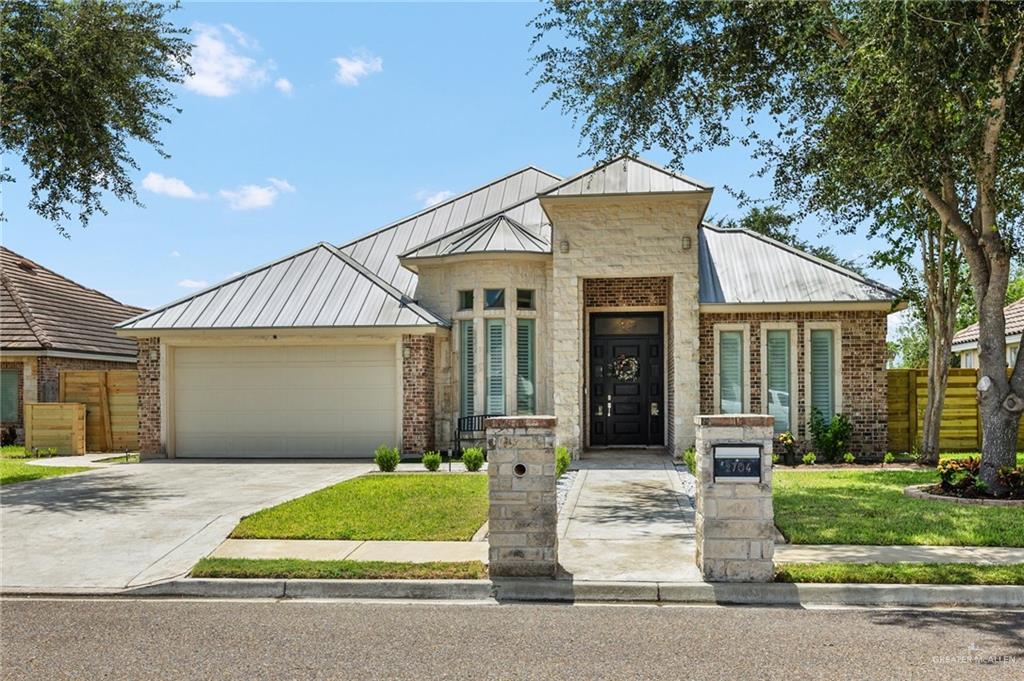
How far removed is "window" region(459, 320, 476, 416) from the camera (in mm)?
16984

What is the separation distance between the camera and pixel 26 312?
22.5 meters

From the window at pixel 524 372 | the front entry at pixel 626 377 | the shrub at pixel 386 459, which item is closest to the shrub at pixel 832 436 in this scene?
the front entry at pixel 626 377

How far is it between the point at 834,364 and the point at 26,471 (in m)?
15.5

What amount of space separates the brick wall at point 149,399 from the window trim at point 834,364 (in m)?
13.2

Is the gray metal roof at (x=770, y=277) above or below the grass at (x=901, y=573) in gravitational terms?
above

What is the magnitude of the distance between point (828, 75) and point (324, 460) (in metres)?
11.5

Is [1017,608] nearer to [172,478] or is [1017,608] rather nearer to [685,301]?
[685,301]

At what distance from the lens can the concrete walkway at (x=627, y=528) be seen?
7.42 metres

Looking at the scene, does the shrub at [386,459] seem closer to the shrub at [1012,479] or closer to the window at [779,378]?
the window at [779,378]

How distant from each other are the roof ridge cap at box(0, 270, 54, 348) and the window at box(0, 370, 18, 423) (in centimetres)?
111

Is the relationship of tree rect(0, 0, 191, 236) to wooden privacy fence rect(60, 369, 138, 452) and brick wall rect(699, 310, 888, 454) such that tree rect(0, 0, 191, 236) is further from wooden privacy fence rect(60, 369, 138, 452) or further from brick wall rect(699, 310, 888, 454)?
brick wall rect(699, 310, 888, 454)

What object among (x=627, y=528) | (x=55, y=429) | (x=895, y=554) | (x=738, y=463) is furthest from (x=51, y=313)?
(x=895, y=554)

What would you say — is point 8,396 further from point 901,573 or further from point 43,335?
point 901,573

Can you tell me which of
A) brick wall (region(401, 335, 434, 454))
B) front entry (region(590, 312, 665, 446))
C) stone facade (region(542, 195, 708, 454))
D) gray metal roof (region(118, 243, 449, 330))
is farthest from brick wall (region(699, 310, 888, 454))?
gray metal roof (region(118, 243, 449, 330))
